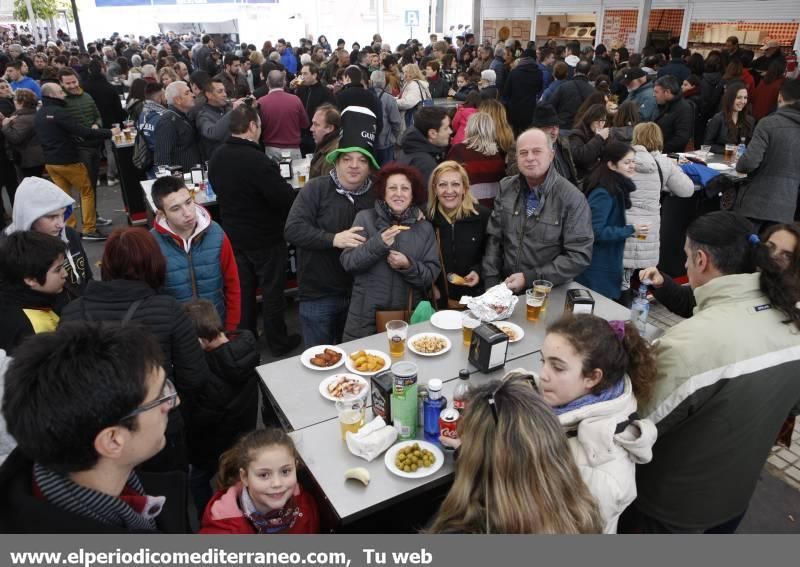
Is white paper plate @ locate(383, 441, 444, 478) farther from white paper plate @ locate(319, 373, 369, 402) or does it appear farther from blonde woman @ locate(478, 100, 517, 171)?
blonde woman @ locate(478, 100, 517, 171)

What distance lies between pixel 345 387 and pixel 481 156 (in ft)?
8.69

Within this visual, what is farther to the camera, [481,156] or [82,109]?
[82,109]

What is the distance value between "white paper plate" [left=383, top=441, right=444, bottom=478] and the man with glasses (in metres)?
0.90

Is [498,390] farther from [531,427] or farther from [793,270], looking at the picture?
[793,270]

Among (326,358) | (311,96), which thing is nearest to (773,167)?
(326,358)

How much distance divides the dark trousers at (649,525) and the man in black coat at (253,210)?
3.01 metres

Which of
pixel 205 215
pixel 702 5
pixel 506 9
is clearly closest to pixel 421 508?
pixel 205 215

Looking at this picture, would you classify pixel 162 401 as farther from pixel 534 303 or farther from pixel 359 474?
pixel 534 303

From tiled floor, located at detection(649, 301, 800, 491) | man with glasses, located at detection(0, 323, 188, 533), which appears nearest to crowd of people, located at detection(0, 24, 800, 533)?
man with glasses, located at detection(0, 323, 188, 533)

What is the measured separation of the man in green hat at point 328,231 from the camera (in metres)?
3.43

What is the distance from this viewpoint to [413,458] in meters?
2.10

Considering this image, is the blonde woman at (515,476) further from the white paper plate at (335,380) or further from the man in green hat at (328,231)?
the man in green hat at (328,231)

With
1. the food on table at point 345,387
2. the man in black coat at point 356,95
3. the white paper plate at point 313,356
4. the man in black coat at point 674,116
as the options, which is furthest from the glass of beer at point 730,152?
the food on table at point 345,387
